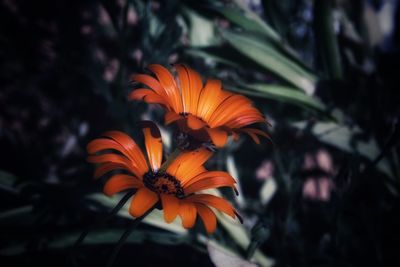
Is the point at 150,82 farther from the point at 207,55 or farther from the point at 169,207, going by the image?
the point at 207,55

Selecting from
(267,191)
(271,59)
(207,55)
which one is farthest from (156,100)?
(267,191)

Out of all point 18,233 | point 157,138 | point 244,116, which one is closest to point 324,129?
point 244,116

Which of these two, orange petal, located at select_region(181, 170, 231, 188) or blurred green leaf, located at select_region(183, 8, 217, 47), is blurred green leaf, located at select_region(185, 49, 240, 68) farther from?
orange petal, located at select_region(181, 170, 231, 188)

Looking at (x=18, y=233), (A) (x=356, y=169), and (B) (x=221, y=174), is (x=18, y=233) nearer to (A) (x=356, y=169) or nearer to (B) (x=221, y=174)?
(B) (x=221, y=174)

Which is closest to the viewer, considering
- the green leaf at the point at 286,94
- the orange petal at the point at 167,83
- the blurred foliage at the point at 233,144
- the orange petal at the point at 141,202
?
the orange petal at the point at 141,202

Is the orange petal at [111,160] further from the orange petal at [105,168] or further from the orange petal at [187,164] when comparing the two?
the orange petal at [187,164]

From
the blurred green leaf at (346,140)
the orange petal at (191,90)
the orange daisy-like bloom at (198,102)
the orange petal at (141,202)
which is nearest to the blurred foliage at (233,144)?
the blurred green leaf at (346,140)

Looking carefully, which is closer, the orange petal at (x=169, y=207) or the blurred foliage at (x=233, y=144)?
the orange petal at (x=169, y=207)
